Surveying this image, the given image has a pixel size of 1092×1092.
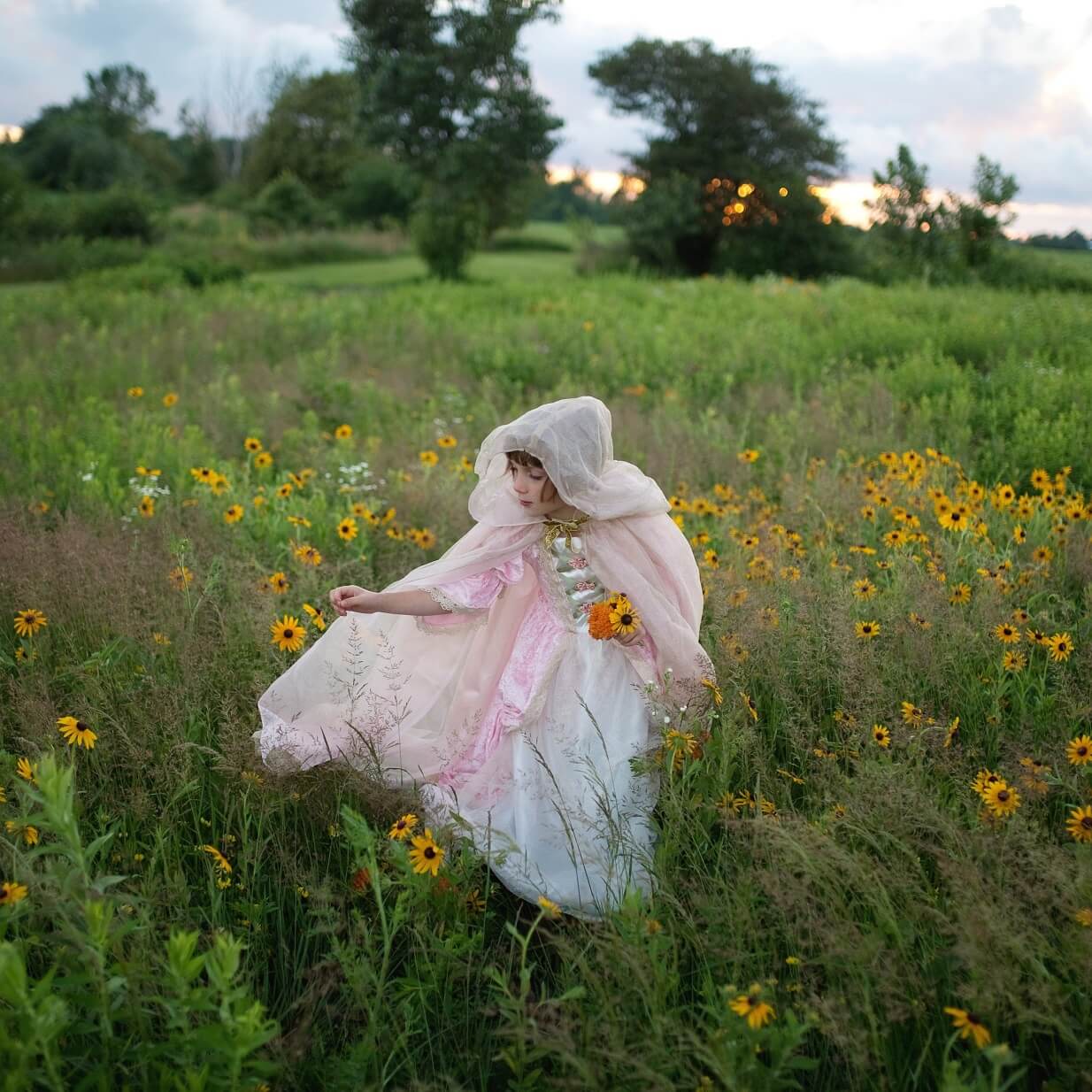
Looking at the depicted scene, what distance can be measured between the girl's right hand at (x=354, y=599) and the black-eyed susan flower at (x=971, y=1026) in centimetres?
163

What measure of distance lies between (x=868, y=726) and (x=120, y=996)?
1.80 meters

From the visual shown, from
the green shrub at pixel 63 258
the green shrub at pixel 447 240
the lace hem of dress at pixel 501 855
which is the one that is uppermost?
the green shrub at pixel 447 240

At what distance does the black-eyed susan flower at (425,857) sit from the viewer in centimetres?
200

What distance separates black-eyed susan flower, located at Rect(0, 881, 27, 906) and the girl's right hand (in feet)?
3.27

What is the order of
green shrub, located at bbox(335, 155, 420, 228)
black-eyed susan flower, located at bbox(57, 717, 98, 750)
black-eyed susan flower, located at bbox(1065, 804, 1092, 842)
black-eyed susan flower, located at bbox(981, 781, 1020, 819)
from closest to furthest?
black-eyed susan flower, located at bbox(1065, 804, 1092, 842), black-eyed susan flower, located at bbox(981, 781, 1020, 819), black-eyed susan flower, located at bbox(57, 717, 98, 750), green shrub, located at bbox(335, 155, 420, 228)

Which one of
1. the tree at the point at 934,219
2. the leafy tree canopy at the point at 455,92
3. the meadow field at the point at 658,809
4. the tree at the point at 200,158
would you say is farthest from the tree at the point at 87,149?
the meadow field at the point at 658,809

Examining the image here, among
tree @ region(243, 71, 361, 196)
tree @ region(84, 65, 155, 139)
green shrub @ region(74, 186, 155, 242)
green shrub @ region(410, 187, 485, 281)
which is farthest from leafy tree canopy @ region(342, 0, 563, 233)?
tree @ region(84, 65, 155, 139)

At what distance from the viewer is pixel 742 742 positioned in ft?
7.45

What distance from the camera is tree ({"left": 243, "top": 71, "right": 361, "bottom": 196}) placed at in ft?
121

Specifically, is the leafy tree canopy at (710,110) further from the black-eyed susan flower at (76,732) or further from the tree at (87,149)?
the black-eyed susan flower at (76,732)

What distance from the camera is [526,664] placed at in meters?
2.73

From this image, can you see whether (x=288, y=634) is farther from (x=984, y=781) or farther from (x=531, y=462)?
(x=984, y=781)

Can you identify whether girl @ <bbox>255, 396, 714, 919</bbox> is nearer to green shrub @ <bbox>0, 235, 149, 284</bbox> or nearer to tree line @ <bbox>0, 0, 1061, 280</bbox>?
tree line @ <bbox>0, 0, 1061, 280</bbox>

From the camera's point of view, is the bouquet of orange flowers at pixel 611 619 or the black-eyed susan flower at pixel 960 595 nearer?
the bouquet of orange flowers at pixel 611 619
